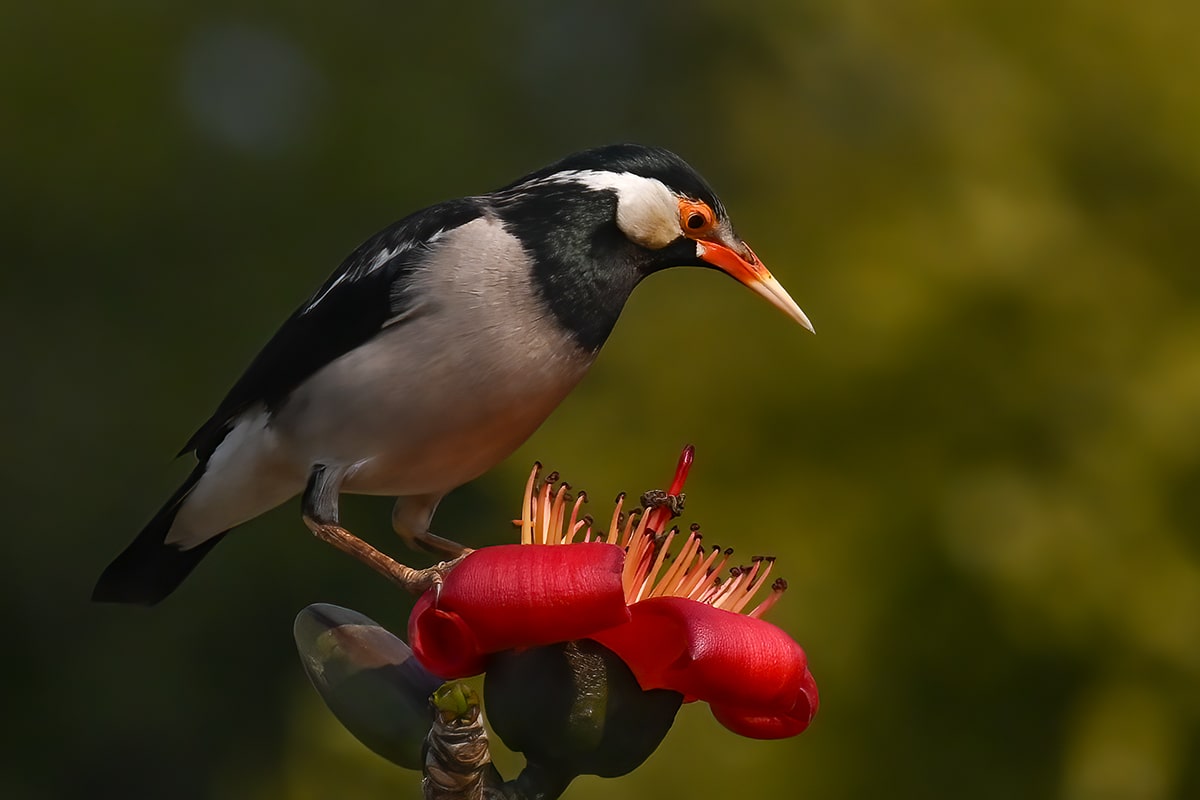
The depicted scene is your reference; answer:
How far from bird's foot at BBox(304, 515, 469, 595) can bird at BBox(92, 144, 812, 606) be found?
0.06 feet

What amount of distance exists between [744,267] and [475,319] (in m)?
0.41

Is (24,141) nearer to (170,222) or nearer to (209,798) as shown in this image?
(170,222)

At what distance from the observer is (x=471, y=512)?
330 inches

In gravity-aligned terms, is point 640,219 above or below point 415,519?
above

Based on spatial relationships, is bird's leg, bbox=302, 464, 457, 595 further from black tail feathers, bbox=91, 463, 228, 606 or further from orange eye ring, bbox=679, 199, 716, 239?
orange eye ring, bbox=679, 199, 716, 239

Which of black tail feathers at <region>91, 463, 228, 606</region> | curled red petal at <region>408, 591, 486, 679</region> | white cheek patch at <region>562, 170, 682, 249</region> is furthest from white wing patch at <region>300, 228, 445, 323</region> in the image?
curled red petal at <region>408, 591, 486, 679</region>

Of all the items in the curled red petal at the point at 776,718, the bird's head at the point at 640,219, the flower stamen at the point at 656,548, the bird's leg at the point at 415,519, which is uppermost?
the bird's head at the point at 640,219

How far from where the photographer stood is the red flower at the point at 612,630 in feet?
5.12

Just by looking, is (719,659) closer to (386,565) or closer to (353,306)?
(386,565)

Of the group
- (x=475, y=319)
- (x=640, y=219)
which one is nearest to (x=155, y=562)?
(x=475, y=319)

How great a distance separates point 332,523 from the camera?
217 centimetres

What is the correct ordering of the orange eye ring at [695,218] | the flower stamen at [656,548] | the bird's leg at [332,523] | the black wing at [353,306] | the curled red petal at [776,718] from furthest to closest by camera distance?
the black wing at [353,306], the orange eye ring at [695,218], the bird's leg at [332,523], the flower stamen at [656,548], the curled red petal at [776,718]

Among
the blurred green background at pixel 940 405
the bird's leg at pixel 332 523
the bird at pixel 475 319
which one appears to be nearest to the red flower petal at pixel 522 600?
the bird's leg at pixel 332 523

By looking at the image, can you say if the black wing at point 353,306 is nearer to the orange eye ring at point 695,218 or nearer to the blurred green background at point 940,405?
the orange eye ring at point 695,218
